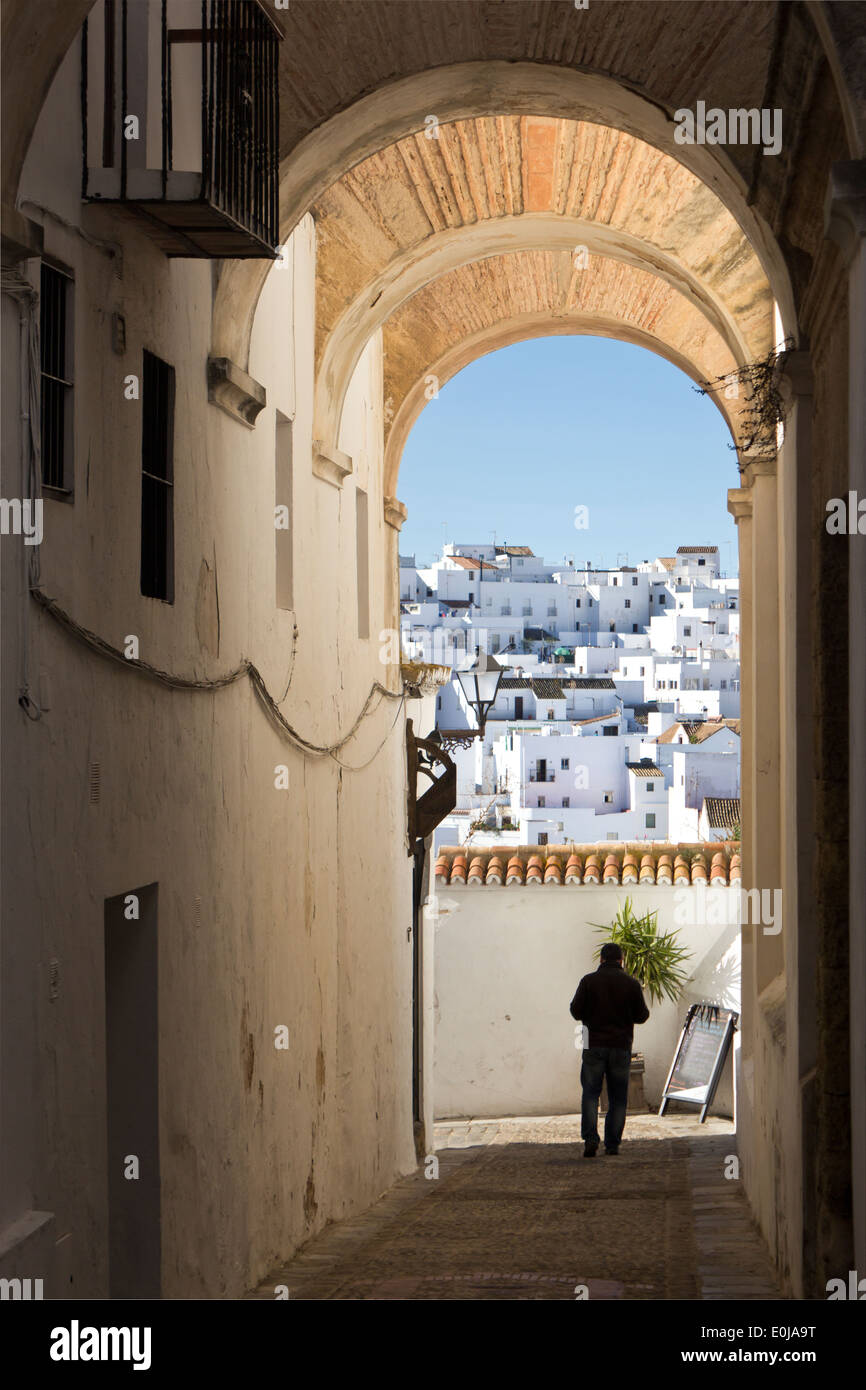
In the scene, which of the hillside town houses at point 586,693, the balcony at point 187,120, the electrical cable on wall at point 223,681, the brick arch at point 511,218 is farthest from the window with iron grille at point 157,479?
the hillside town houses at point 586,693

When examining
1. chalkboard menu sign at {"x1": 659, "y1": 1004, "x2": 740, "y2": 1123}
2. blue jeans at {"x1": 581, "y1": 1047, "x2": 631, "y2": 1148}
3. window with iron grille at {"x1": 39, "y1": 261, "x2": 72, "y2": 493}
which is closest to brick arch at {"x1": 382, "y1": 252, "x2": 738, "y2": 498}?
blue jeans at {"x1": 581, "y1": 1047, "x2": 631, "y2": 1148}

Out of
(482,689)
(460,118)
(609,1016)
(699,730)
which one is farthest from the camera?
(699,730)

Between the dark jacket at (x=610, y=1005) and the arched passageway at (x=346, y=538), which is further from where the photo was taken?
the dark jacket at (x=610, y=1005)

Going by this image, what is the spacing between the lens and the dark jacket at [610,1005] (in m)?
10.5

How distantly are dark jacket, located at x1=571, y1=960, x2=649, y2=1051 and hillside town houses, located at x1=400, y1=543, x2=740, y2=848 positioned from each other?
4902 mm

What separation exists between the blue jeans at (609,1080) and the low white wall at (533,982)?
20.4 feet

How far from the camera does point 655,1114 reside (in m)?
16.9

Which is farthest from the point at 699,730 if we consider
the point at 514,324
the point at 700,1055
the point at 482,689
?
the point at 514,324

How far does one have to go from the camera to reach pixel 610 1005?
34.4ft

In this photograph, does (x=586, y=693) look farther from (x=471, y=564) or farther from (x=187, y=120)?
(x=187, y=120)

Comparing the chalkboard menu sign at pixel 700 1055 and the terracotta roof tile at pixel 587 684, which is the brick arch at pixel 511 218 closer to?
the chalkboard menu sign at pixel 700 1055

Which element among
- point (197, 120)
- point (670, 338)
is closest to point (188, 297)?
point (197, 120)

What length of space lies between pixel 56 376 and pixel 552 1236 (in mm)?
5310

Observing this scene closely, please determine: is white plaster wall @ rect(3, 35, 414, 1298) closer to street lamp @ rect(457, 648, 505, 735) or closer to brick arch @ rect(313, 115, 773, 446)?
brick arch @ rect(313, 115, 773, 446)
